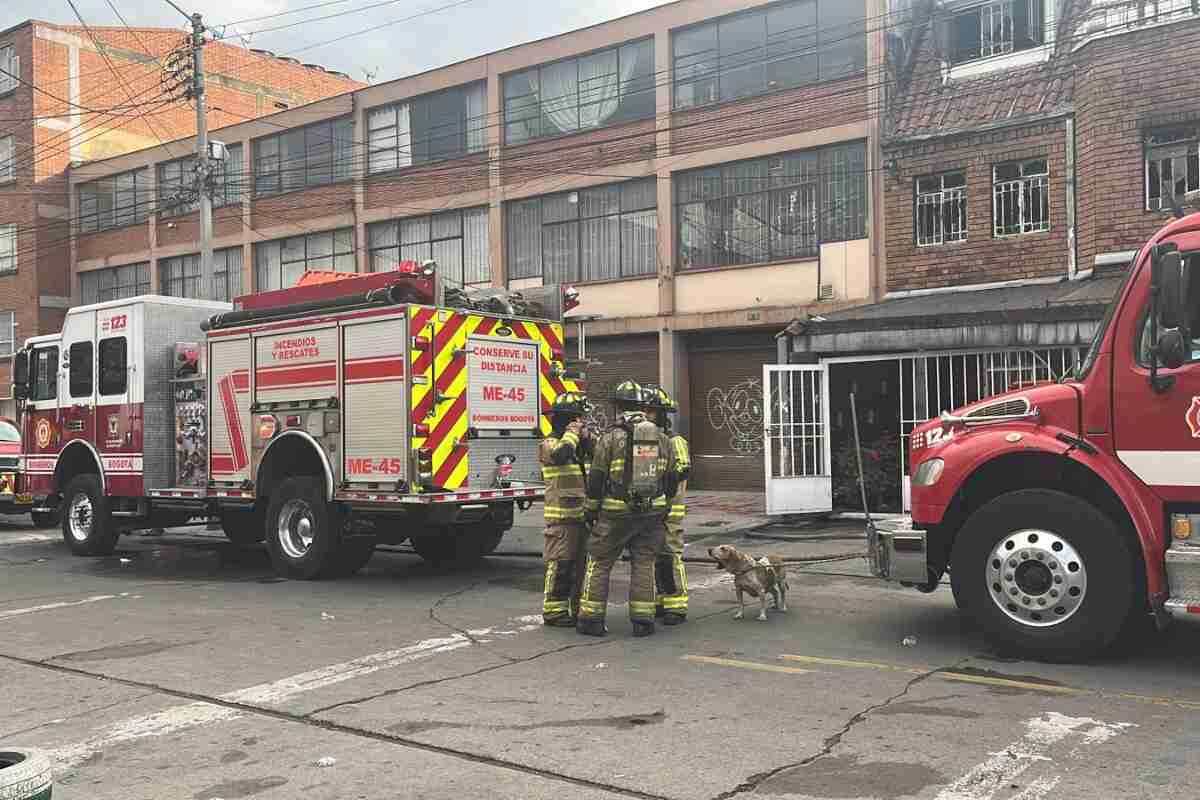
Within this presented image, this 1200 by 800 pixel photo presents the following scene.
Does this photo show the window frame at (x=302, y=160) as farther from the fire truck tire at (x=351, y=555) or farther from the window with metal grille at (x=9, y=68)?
the fire truck tire at (x=351, y=555)

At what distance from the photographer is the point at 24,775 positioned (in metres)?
2.86

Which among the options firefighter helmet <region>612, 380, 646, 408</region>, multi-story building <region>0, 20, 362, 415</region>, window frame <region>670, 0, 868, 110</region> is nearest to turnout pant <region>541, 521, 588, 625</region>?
firefighter helmet <region>612, 380, 646, 408</region>

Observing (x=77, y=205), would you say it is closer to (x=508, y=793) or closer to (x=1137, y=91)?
(x=1137, y=91)

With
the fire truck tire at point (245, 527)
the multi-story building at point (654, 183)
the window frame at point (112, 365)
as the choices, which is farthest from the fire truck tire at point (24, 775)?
the multi-story building at point (654, 183)

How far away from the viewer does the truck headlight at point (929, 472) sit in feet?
22.6

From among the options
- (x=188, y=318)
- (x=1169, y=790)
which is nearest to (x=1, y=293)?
(x=188, y=318)

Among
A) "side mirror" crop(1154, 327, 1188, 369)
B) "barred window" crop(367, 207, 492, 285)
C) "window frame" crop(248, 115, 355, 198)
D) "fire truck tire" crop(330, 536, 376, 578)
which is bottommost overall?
"fire truck tire" crop(330, 536, 376, 578)

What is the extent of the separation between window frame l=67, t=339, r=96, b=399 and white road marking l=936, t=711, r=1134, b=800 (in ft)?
36.7

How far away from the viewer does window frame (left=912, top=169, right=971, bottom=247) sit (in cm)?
1681

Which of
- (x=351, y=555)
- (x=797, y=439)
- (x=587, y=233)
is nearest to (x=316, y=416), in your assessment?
(x=351, y=555)

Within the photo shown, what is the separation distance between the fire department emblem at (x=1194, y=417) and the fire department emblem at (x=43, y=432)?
1241 centimetres

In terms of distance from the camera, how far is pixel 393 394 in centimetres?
977

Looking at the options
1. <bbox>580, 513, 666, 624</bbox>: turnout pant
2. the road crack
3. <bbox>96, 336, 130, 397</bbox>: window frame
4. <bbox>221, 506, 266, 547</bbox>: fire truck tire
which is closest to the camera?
the road crack

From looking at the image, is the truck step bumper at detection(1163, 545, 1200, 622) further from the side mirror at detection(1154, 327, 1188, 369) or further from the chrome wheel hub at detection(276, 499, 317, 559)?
the chrome wheel hub at detection(276, 499, 317, 559)
